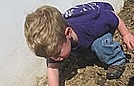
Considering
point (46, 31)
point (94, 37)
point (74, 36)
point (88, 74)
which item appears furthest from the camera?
point (88, 74)

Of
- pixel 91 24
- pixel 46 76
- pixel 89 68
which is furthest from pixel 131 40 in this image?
pixel 46 76

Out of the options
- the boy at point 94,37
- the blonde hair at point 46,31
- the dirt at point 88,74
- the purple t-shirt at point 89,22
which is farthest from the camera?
the dirt at point 88,74

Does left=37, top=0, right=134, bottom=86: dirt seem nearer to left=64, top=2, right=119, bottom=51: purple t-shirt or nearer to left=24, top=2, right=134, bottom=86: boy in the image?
left=24, top=2, right=134, bottom=86: boy

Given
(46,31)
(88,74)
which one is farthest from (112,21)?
(46,31)

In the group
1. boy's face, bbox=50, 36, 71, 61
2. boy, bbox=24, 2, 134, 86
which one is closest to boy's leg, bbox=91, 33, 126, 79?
boy, bbox=24, 2, 134, 86

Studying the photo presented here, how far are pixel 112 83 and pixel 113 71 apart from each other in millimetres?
54

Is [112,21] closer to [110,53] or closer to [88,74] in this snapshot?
[110,53]

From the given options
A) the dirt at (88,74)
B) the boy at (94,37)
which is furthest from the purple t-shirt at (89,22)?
the dirt at (88,74)

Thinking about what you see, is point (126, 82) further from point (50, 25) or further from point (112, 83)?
point (50, 25)

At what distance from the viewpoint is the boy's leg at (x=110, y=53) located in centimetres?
186

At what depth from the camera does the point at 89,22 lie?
5.94 ft

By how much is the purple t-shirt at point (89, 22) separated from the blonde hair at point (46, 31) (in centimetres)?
26

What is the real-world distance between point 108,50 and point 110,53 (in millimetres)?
16

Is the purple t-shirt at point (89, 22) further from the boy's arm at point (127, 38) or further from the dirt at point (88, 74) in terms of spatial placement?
the dirt at point (88, 74)
